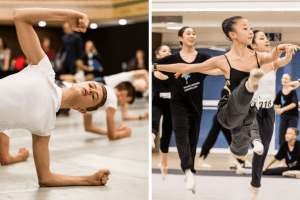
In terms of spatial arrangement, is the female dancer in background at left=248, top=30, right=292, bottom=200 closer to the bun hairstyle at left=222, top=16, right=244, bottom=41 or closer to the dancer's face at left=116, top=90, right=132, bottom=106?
the bun hairstyle at left=222, top=16, right=244, bottom=41

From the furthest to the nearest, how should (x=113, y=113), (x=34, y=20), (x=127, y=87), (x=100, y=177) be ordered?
(x=127, y=87) < (x=113, y=113) < (x=100, y=177) < (x=34, y=20)

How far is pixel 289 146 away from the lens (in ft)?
8.98

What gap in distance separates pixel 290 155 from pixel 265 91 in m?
0.63

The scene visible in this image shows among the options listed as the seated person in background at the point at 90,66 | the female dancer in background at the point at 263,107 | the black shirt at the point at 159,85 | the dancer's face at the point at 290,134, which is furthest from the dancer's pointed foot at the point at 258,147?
the seated person in background at the point at 90,66

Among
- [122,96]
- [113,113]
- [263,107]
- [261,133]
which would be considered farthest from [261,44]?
[122,96]

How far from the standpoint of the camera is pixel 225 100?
8.34 feet

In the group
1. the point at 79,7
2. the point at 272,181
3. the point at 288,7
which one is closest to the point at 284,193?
the point at 272,181

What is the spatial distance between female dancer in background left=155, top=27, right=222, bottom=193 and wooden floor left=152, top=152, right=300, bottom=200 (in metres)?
0.07

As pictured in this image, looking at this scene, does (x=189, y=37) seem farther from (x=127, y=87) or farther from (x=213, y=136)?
(x=127, y=87)

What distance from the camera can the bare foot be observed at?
2.83 meters

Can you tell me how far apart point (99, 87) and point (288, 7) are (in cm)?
163

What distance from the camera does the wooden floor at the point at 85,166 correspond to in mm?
2652

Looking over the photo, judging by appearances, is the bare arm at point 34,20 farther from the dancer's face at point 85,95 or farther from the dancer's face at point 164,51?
the dancer's face at point 164,51

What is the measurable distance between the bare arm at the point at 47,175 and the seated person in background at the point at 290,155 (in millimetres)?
1444
